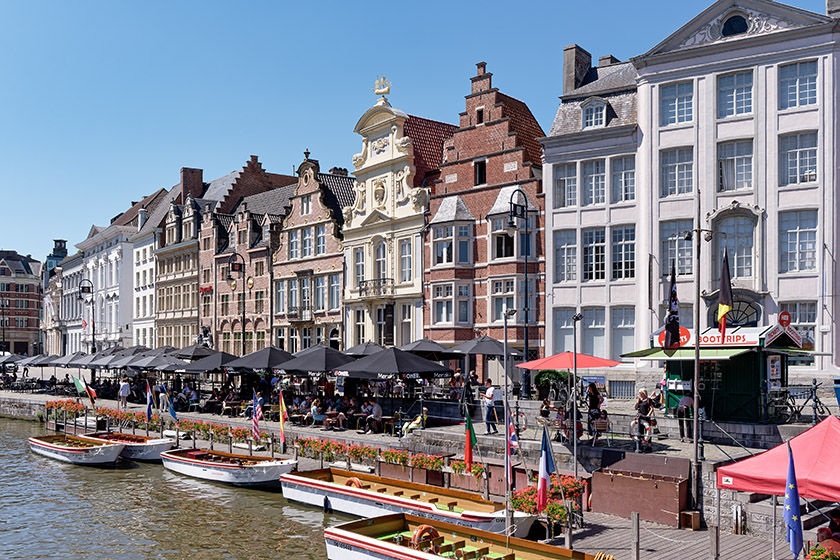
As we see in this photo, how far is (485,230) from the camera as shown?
3841 centimetres

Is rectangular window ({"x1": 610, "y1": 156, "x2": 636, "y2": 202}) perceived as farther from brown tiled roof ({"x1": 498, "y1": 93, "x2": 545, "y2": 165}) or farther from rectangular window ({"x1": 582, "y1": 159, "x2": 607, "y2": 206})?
brown tiled roof ({"x1": 498, "y1": 93, "x2": 545, "y2": 165})

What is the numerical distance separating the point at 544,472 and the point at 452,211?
24466 mm

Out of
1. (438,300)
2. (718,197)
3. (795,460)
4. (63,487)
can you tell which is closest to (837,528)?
(795,460)

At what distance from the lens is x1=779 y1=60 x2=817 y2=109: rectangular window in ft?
97.1

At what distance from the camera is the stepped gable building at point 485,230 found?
36.5 m

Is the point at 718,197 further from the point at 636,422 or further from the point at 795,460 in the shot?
the point at 795,460

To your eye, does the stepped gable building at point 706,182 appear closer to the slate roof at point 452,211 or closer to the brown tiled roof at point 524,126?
the brown tiled roof at point 524,126

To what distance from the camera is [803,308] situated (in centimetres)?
2955

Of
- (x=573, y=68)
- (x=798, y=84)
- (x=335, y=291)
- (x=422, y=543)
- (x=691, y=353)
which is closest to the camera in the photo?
(x=422, y=543)

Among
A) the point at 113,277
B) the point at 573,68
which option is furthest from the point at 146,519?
the point at 113,277

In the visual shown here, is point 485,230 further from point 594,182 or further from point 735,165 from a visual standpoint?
point 735,165

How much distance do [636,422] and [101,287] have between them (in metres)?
71.4

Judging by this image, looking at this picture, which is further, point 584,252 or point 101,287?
point 101,287

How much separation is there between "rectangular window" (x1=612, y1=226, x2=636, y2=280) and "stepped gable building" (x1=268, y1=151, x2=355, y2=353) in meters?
18.0
